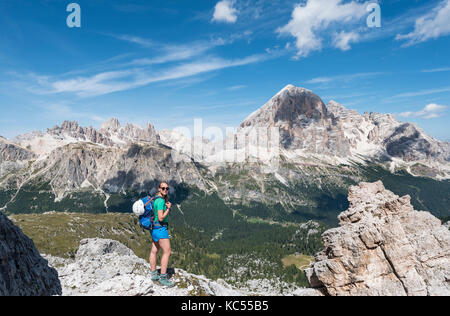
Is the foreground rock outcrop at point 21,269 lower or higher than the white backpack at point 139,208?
lower

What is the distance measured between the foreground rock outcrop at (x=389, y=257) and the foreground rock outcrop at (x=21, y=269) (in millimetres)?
24623

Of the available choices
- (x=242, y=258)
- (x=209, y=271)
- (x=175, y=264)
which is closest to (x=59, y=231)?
(x=175, y=264)

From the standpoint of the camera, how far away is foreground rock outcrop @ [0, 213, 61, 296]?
61.4 feet

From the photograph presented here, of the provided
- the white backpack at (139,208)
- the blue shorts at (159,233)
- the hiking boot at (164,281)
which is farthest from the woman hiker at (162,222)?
the hiking boot at (164,281)

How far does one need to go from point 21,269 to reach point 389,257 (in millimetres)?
31404

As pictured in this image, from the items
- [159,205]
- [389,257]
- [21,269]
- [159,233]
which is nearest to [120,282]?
[159,233]

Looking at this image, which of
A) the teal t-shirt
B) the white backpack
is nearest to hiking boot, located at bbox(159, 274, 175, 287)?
the teal t-shirt

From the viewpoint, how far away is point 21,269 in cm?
2164

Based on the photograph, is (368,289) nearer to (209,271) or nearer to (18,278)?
(18,278)

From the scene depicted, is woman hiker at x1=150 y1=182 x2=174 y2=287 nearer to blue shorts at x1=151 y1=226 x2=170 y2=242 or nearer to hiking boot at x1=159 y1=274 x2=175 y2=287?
blue shorts at x1=151 y1=226 x2=170 y2=242

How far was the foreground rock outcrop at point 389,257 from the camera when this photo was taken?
1995 cm

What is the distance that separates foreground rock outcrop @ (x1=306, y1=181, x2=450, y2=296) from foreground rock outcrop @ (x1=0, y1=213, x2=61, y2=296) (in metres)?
24.6

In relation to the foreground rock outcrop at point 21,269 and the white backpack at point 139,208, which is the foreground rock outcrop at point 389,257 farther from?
the foreground rock outcrop at point 21,269

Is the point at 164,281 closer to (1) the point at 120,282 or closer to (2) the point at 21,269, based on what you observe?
(1) the point at 120,282
